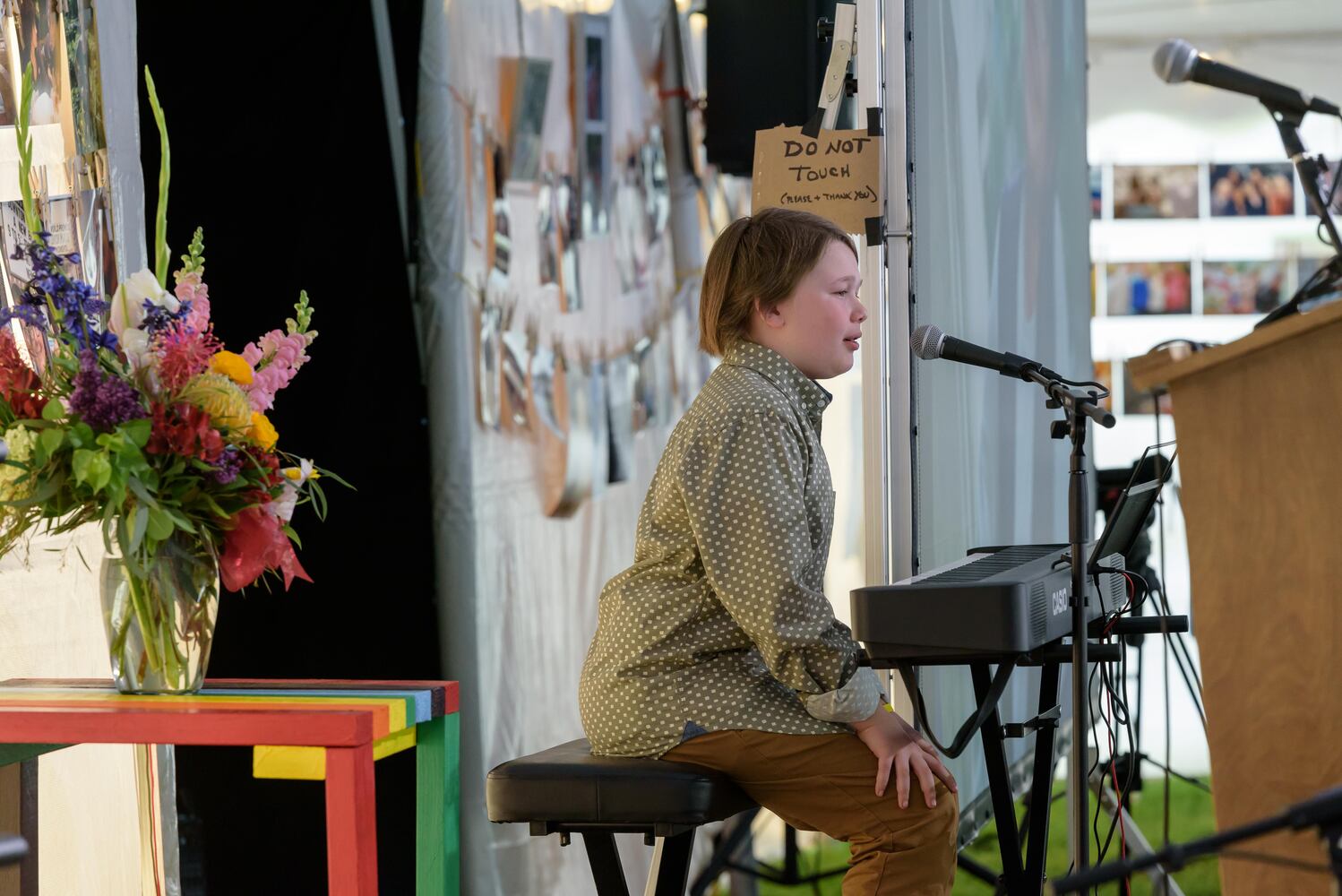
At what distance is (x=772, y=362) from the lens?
1.73 m

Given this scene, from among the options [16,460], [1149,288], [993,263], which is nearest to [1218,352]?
[16,460]

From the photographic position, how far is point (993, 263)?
2.55 metres

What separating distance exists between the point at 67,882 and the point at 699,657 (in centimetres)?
103

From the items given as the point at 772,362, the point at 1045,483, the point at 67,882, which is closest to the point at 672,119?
the point at 1045,483

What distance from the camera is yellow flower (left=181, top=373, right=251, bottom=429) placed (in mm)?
1595

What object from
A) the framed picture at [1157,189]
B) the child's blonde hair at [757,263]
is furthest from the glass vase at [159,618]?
the framed picture at [1157,189]

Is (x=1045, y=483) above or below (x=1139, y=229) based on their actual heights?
below

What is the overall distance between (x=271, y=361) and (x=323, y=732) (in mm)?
456

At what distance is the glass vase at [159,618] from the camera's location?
163 cm

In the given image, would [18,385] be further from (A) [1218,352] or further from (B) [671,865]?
(A) [1218,352]

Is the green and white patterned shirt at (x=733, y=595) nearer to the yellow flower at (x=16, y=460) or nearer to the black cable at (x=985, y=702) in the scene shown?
the black cable at (x=985, y=702)

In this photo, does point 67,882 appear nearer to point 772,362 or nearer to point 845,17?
point 772,362

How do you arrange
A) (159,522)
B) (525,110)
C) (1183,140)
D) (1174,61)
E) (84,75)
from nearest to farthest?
(1174,61) < (159,522) < (84,75) < (525,110) < (1183,140)

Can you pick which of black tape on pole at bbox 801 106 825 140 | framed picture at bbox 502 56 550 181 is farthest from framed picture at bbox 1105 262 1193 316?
black tape on pole at bbox 801 106 825 140
